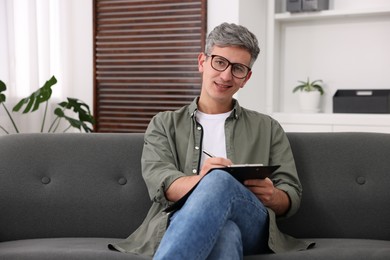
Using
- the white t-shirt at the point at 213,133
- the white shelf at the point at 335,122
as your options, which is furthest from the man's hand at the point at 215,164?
the white shelf at the point at 335,122

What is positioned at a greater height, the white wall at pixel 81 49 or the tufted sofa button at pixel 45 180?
the white wall at pixel 81 49

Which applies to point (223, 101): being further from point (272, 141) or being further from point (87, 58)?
point (87, 58)

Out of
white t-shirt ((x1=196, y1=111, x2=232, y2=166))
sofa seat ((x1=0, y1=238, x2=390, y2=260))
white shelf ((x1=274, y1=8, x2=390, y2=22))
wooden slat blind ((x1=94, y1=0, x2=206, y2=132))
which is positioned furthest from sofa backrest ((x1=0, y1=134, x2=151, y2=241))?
white shelf ((x1=274, y1=8, x2=390, y2=22))

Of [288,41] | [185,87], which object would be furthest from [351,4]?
[185,87]

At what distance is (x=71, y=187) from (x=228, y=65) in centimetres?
81

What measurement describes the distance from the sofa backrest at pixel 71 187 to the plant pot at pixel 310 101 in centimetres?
240

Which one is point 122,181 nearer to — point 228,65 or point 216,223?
point 228,65

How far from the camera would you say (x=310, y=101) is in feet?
14.2

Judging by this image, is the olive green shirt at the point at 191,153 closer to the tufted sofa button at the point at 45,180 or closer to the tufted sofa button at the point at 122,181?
the tufted sofa button at the point at 122,181

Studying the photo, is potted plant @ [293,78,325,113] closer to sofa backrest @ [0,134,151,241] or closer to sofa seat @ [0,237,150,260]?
sofa backrest @ [0,134,151,241]

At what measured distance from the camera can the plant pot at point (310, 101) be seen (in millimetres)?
4301

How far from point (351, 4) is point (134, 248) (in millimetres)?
3195

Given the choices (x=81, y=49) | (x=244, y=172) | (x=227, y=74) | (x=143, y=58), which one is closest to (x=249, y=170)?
(x=244, y=172)

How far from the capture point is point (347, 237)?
2.12 meters
